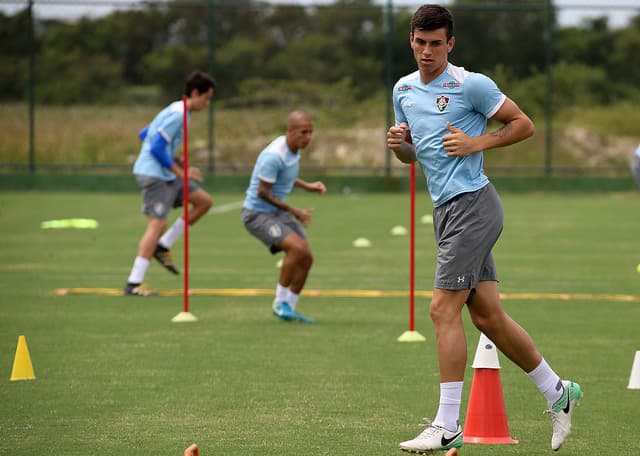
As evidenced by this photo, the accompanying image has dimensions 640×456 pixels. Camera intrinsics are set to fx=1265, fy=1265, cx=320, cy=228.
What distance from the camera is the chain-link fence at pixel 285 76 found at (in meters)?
28.7

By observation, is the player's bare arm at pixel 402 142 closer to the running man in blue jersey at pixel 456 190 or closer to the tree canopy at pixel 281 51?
the running man in blue jersey at pixel 456 190

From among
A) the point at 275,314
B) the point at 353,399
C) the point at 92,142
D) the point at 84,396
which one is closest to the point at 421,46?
the point at 353,399

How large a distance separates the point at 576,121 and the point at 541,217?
874cm

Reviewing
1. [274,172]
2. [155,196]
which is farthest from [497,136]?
[155,196]

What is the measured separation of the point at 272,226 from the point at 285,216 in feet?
0.73

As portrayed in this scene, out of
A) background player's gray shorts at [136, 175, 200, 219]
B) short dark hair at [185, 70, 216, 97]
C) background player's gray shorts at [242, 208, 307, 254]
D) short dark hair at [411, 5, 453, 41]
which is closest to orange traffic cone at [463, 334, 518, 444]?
short dark hair at [411, 5, 453, 41]

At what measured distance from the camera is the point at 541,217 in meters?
21.9

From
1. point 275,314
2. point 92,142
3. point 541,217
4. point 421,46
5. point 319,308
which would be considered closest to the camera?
point 421,46

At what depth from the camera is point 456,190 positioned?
6.02 metres

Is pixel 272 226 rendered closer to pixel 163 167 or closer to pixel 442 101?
pixel 163 167

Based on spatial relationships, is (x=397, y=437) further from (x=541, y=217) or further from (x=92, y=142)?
(x=92, y=142)

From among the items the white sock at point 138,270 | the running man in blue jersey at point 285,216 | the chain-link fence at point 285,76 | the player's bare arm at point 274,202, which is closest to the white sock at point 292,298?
the running man in blue jersey at point 285,216

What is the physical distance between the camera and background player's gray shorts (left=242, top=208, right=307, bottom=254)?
10.5 m

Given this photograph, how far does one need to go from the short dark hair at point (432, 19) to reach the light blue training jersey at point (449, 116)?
21 cm
